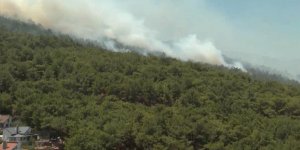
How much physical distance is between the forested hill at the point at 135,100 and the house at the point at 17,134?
3.89 ft

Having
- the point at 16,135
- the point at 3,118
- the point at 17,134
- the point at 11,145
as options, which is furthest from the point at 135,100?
the point at 11,145

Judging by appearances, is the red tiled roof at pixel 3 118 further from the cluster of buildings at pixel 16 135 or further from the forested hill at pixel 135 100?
the cluster of buildings at pixel 16 135

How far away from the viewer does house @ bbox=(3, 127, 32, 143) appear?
47.8 meters

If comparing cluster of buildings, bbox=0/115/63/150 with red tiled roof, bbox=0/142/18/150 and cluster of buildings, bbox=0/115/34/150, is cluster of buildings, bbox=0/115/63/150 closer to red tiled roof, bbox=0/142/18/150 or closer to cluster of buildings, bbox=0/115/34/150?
cluster of buildings, bbox=0/115/34/150

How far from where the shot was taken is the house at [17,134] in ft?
157

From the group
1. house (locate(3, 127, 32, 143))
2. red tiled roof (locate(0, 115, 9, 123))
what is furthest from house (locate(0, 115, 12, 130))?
house (locate(3, 127, 32, 143))

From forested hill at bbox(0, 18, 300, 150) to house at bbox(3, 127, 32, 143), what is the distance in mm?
1186

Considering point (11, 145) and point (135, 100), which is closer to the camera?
point (11, 145)

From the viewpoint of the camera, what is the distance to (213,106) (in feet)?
199

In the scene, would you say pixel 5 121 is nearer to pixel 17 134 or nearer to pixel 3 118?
pixel 3 118

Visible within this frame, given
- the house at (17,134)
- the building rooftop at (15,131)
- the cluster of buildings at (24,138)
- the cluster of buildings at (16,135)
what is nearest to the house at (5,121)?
the cluster of buildings at (16,135)

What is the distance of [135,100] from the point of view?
63.3m

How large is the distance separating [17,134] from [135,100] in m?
18.4

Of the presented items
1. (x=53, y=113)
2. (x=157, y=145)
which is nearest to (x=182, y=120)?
(x=157, y=145)
